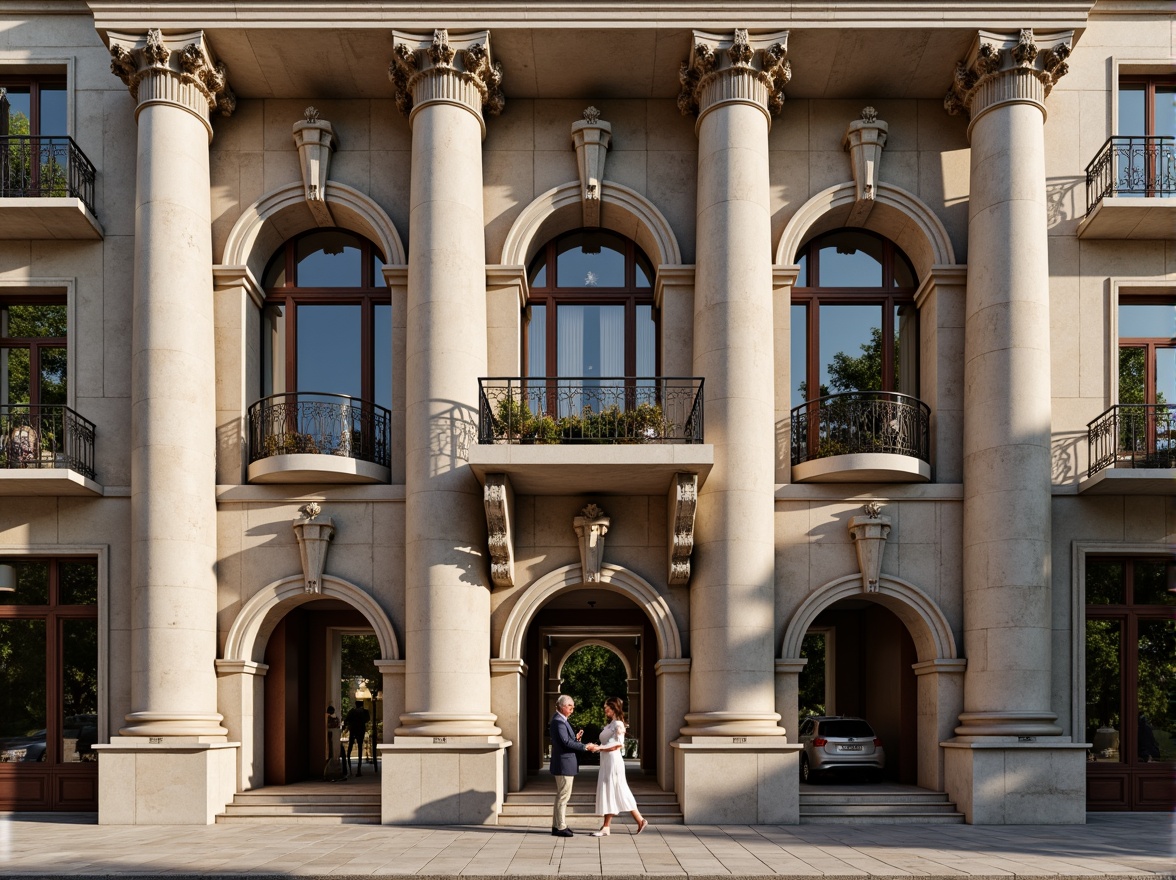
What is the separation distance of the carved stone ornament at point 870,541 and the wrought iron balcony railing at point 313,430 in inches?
297

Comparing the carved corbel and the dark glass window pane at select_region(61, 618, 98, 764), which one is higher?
the carved corbel

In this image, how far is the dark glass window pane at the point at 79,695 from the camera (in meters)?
17.5

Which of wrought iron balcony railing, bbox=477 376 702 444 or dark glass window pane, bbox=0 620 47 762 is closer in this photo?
wrought iron balcony railing, bbox=477 376 702 444

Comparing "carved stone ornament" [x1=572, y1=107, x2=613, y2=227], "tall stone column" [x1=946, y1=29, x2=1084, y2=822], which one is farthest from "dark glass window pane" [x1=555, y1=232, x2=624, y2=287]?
"tall stone column" [x1=946, y1=29, x2=1084, y2=822]

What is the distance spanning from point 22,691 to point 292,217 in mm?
8723

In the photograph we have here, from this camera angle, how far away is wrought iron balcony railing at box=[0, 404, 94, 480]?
1723 cm

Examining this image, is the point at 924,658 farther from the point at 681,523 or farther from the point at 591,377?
the point at 591,377

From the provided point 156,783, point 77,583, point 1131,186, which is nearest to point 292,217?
point 77,583

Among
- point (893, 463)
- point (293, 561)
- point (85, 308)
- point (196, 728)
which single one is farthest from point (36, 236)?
point (893, 463)

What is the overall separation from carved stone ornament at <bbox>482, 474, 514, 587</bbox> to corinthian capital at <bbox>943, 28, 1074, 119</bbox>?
373 inches

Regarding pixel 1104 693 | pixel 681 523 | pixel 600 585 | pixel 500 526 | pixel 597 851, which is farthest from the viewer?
pixel 1104 693

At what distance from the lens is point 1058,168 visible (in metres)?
18.2

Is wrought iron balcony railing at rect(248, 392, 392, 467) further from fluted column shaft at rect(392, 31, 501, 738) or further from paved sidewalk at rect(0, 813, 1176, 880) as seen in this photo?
paved sidewalk at rect(0, 813, 1176, 880)

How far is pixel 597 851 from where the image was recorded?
13.1 metres
